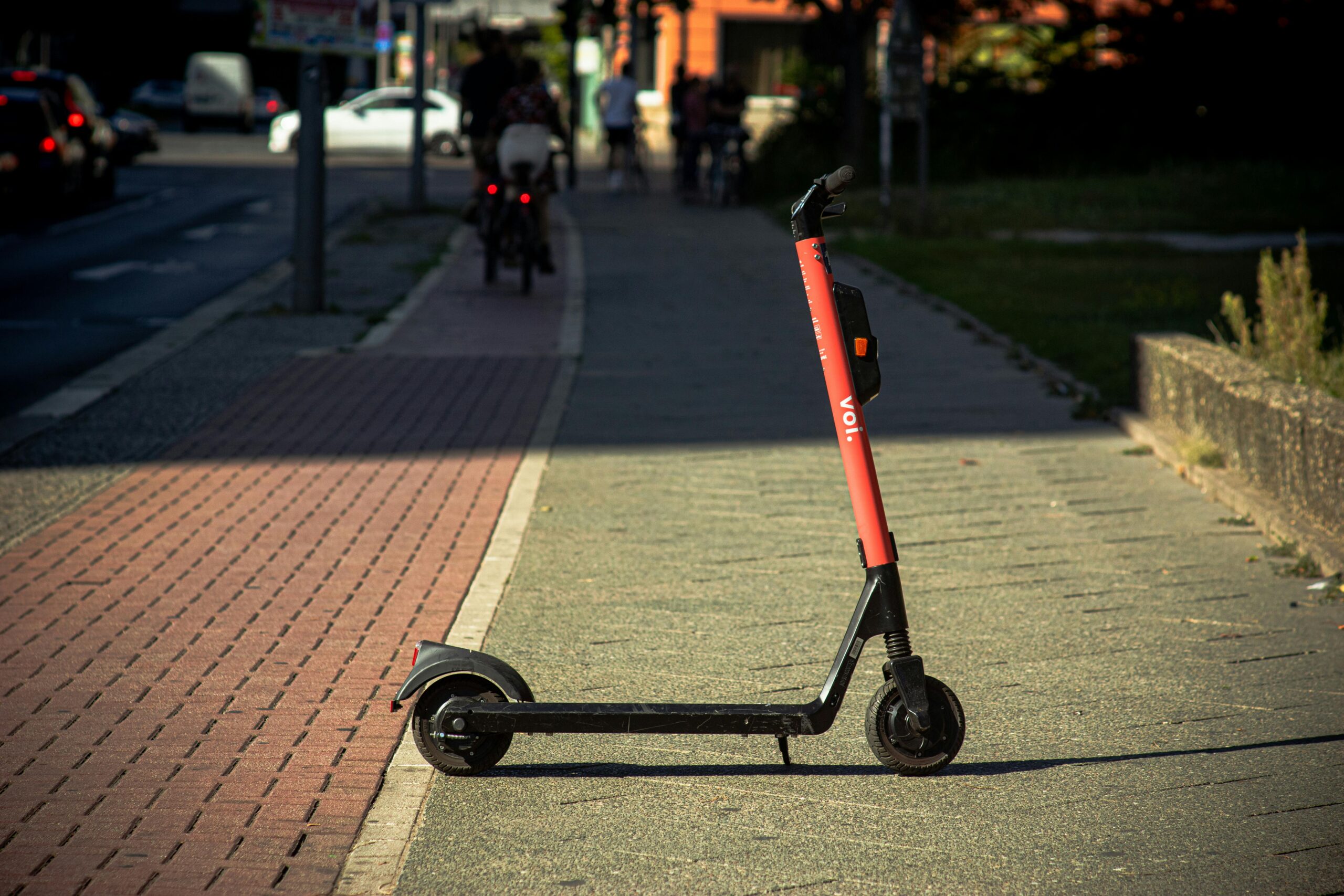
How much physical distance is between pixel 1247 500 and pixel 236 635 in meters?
4.08

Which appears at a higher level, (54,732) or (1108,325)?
(1108,325)

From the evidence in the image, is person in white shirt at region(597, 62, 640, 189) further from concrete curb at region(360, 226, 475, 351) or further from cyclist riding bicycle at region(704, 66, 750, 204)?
concrete curb at region(360, 226, 475, 351)

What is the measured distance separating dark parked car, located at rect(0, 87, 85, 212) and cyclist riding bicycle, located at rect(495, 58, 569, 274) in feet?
36.9

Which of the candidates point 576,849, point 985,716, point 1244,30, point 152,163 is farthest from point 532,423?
point 152,163

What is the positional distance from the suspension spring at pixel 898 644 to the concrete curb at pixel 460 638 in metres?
1.19

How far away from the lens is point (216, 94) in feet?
178

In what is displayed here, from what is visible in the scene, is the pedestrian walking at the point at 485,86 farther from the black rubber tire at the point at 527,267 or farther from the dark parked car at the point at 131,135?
the dark parked car at the point at 131,135

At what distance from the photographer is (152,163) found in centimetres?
3553

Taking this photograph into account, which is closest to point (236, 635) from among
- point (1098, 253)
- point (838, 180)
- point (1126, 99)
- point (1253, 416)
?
point (838, 180)

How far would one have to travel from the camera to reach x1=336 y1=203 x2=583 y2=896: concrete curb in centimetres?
345

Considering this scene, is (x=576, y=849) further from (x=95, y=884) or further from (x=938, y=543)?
(x=938, y=543)

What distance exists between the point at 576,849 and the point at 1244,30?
2603cm

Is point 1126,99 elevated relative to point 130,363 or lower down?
elevated

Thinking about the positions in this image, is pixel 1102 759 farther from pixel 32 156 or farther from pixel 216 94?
pixel 216 94
